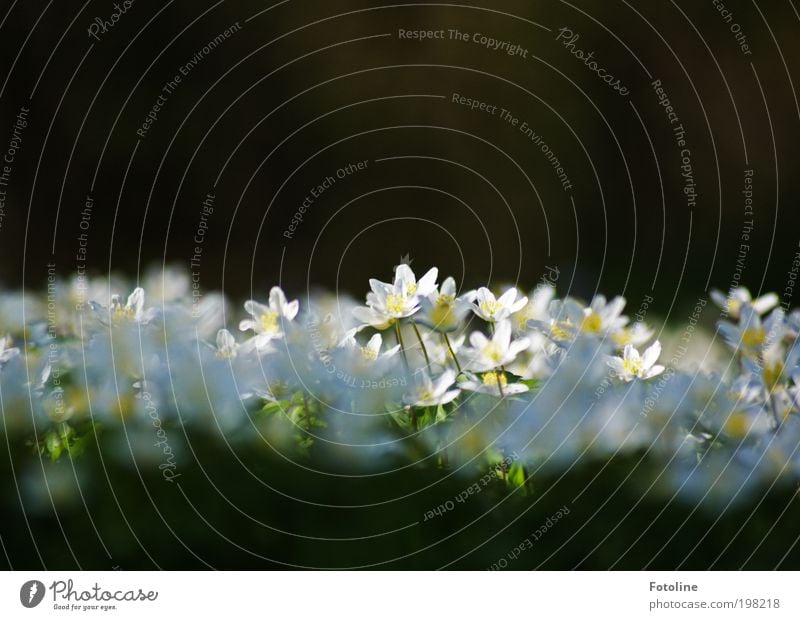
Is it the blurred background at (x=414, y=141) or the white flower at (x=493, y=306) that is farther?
the blurred background at (x=414, y=141)

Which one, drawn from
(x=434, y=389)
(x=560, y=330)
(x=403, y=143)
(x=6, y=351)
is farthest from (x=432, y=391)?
(x=403, y=143)

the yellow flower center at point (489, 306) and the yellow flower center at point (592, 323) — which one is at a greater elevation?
the yellow flower center at point (489, 306)

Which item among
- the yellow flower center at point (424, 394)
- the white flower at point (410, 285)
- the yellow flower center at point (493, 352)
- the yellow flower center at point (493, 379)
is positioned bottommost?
Answer: the yellow flower center at point (424, 394)

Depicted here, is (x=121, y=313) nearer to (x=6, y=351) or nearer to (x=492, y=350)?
(x=6, y=351)

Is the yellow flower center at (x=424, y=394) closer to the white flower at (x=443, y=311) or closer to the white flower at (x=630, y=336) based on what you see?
the white flower at (x=443, y=311)

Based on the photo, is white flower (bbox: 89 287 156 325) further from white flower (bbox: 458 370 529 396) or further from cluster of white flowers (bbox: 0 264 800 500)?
white flower (bbox: 458 370 529 396)

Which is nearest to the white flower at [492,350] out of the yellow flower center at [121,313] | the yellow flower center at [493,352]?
the yellow flower center at [493,352]

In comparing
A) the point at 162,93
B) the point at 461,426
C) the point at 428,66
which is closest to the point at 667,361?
the point at 461,426
